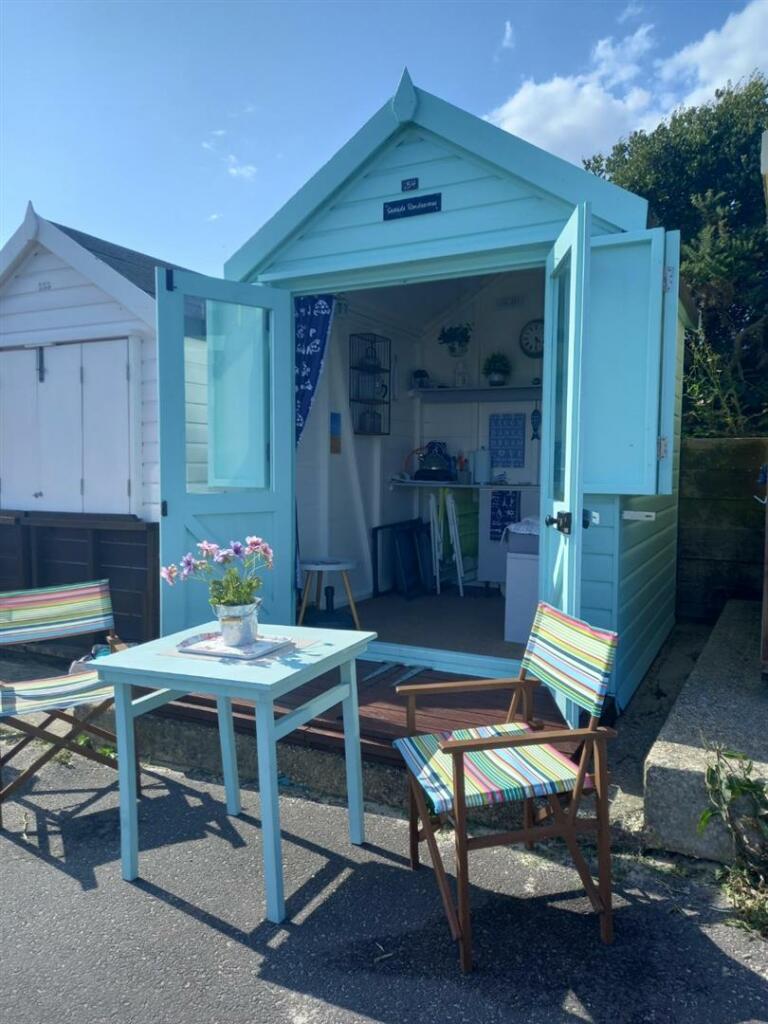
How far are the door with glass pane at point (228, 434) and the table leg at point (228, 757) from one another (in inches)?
35.3

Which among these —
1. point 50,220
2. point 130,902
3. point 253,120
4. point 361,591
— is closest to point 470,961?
point 130,902

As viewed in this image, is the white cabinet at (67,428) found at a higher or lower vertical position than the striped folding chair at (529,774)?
higher

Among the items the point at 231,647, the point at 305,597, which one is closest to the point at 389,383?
the point at 305,597

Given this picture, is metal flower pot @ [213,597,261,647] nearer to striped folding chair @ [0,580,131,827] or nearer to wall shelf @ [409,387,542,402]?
striped folding chair @ [0,580,131,827]

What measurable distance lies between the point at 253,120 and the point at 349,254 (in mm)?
1978

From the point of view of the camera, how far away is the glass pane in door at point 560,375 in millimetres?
3135

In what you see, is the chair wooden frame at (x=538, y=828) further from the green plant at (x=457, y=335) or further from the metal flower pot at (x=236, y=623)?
the green plant at (x=457, y=335)

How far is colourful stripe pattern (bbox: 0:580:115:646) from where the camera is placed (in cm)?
314

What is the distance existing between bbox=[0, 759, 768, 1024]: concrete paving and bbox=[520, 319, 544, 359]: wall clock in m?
4.75

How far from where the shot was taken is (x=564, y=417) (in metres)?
3.16

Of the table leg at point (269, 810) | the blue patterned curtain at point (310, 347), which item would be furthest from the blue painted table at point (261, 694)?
the blue patterned curtain at point (310, 347)

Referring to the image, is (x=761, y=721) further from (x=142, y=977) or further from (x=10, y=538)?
(x=10, y=538)

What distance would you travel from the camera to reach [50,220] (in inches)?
185

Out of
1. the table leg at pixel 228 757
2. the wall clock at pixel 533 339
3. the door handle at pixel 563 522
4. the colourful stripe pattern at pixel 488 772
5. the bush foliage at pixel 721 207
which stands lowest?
the table leg at pixel 228 757
